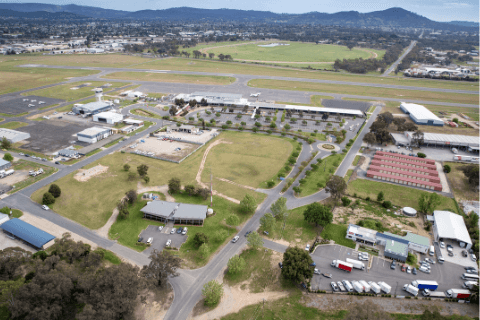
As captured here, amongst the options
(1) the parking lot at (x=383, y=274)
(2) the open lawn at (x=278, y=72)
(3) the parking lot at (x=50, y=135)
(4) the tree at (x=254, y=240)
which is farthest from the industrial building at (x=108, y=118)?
(2) the open lawn at (x=278, y=72)

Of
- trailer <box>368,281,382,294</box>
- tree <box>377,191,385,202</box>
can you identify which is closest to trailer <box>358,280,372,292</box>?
trailer <box>368,281,382,294</box>

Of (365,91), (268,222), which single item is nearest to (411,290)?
(268,222)

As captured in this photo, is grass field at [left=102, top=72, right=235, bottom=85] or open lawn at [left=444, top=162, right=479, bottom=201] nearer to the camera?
open lawn at [left=444, top=162, right=479, bottom=201]

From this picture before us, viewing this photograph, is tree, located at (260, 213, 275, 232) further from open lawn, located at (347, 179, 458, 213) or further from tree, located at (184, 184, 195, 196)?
open lawn, located at (347, 179, 458, 213)

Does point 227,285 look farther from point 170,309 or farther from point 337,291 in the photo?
point 337,291

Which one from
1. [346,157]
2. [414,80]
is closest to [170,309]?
[346,157]

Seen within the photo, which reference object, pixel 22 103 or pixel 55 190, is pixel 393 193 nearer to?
pixel 55 190

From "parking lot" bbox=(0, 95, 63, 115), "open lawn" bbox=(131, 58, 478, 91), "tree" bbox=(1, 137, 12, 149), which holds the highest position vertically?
"open lawn" bbox=(131, 58, 478, 91)
